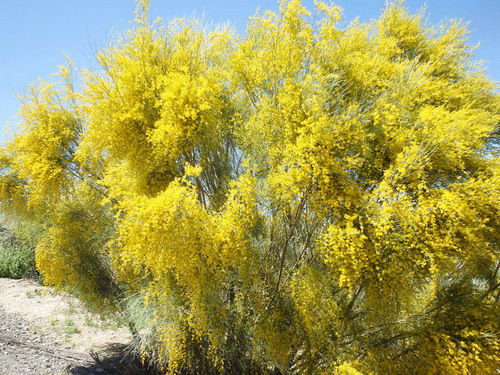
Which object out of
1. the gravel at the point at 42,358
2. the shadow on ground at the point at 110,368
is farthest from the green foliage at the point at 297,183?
Result: the gravel at the point at 42,358

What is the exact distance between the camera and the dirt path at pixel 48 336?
700cm

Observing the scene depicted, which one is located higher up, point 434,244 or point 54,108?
point 54,108

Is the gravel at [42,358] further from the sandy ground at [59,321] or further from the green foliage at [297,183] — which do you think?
the green foliage at [297,183]

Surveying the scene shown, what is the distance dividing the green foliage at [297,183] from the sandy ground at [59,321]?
472 centimetres

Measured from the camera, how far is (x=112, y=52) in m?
4.91

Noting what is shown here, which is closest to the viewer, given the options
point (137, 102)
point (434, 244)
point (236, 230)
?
point (434, 244)

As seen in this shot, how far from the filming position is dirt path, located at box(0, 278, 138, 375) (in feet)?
23.0

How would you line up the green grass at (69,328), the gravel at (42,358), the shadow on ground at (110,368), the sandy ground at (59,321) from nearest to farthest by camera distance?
1. the gravel at (42,358)
2. the shadow on ground at (110,368)
3. the sandy ground at (59,321)
4. the green grass at (69,328)

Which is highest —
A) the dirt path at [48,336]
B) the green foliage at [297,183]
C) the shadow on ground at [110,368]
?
the green foliage at [297,183]

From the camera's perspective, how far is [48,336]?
8906mm

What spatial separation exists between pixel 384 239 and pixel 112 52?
5.32 metres

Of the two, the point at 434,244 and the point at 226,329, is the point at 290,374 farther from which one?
the point at 434,244

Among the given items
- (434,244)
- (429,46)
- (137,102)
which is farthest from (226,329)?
(429,46)

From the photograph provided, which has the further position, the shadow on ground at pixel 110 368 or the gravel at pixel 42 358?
the shadow on ground at pixel 110 368
